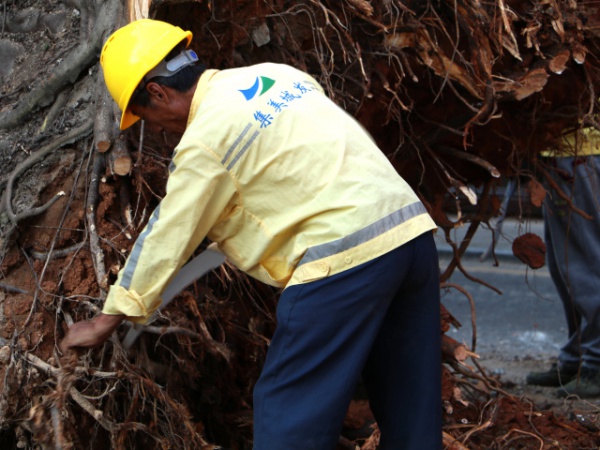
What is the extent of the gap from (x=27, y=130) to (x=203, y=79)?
1.16 meters

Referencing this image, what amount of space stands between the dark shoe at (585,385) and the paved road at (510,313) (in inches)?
29.0

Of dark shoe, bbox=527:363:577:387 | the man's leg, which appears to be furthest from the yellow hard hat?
dark shoe, bbox=527:363:577:387

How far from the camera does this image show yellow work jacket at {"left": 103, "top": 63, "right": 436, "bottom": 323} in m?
2.42

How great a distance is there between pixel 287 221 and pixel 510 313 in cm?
521

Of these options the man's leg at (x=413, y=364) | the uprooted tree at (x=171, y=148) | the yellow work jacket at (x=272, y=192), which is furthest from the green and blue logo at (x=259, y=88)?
the uprooted tree at (x=171, y=148)

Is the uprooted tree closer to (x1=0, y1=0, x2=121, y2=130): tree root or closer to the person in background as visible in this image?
(x1=0, y1=0, x2=121, y2=130): tree root

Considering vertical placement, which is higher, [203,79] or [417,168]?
[203,79]

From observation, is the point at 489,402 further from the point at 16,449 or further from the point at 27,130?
the point at 27,130

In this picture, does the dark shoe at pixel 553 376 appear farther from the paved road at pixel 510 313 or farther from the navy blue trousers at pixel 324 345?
the navy blue trousers at pixel 324 345

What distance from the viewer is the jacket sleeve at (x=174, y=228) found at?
2.40 metres

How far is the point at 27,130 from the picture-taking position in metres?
3.46

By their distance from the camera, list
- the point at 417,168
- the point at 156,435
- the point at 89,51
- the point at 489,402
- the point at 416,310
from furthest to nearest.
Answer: the point at 417,168 → the point at 489,402 → the point at 89,51 → the point at 156,435 → the point at 416,310

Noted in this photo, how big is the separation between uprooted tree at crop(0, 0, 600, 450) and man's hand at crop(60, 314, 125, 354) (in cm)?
19

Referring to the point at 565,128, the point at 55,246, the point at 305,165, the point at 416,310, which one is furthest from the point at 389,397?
the point at 565,128
